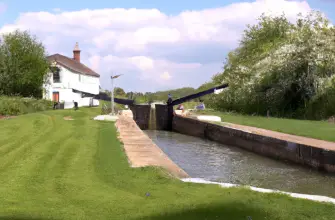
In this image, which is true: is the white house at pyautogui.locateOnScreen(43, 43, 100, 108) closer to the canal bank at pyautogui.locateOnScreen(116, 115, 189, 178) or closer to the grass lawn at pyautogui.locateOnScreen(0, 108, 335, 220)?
the canal bank at pyautogui.locateOnScreen(116, 115, 189, 178)

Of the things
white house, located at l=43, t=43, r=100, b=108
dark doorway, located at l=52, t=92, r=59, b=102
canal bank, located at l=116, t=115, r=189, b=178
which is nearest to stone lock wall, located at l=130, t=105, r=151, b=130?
white house, located at l=43, t=43, r=100, b=108

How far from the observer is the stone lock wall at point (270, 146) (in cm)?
1444

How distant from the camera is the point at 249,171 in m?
15.1

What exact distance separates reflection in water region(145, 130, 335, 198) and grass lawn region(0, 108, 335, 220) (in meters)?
3.72

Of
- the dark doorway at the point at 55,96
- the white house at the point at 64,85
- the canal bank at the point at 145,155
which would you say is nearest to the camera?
the canal bank at the point at 145,155

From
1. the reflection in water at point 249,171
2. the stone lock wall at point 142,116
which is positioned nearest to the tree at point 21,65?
the stone lock wall at point 142,116

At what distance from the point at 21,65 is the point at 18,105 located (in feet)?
28.7

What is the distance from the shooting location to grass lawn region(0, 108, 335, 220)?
657 cm

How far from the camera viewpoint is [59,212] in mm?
6598

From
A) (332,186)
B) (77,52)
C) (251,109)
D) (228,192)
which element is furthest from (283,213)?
(77,52)

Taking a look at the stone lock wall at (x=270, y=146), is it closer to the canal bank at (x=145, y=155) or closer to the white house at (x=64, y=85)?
the canal bank at (x=145, y=155)

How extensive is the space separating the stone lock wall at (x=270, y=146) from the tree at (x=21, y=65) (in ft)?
57.7

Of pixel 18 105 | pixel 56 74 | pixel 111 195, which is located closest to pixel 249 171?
pixel 111 195

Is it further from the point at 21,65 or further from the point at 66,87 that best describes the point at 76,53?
the point at 21,65
